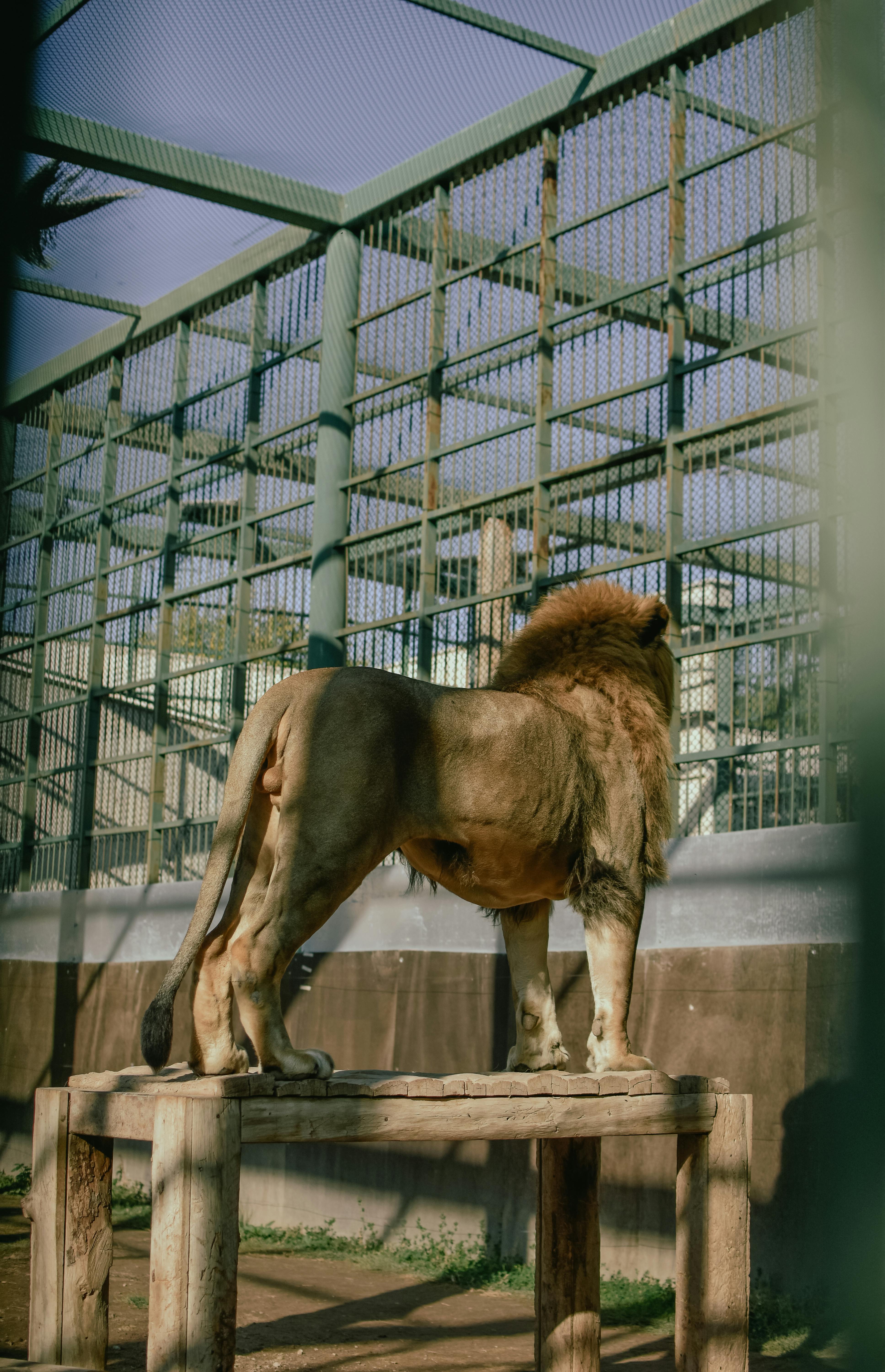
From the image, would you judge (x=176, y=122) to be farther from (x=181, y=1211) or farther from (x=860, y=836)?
(x=860, y=836)

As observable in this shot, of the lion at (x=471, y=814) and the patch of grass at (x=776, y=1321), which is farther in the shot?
the patch of grass at (x=776, y=1321)

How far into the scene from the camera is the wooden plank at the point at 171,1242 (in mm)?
2900

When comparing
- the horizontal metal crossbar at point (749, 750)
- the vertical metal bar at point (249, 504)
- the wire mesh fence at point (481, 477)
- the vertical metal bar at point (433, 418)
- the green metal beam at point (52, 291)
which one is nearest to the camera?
the green metal beam at point (52, 291)

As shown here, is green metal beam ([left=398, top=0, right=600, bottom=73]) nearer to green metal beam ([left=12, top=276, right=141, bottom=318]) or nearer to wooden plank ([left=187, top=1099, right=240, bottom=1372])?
green metal beam ([left=12, top=276, right=141, bottom=318])

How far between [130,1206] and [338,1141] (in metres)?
6.06

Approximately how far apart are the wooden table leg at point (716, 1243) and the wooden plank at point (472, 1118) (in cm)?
9

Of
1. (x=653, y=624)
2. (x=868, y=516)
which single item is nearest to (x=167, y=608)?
(x=653, y=624)

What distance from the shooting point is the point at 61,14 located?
374cm

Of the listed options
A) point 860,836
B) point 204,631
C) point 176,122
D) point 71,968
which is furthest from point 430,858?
point 71,968

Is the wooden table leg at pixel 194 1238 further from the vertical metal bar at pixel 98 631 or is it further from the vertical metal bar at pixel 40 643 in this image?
the vertical metal bar at pixel 40 643

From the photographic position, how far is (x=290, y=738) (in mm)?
3455

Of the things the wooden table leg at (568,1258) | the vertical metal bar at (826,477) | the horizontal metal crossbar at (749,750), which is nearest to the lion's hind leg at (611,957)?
the wooden table leg at (568,1258)

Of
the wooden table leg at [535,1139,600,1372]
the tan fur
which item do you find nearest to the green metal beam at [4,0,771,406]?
the tan fur

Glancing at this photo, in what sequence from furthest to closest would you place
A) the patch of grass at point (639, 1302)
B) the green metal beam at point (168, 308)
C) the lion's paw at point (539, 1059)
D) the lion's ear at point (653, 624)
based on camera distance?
the green metal beam at point (168, 308) → the patch of grass at point (639, 1302) → the lion's ear at point (653, 624) → the lion's paw at point (539, 1059)
